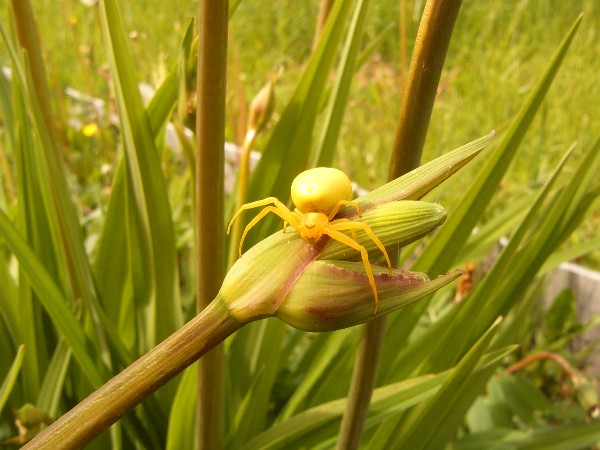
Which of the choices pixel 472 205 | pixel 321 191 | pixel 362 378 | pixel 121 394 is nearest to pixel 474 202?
pixel 472 205

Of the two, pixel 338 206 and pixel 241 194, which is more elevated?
pixel 241 194

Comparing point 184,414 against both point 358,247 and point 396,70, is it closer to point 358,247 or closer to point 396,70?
point 358,247

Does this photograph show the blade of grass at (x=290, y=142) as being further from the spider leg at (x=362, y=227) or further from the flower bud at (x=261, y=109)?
the spider leg at (x=362, y=227)

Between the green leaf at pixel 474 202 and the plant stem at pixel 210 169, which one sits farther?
the green leaf at pixel 474 202

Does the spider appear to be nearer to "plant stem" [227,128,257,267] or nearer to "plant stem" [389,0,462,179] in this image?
"plant stem" [389,0,462,179]

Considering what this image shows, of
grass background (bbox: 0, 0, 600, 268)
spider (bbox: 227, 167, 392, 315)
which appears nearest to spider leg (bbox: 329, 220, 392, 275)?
spider (bbox: 227, 167, 392, 315)

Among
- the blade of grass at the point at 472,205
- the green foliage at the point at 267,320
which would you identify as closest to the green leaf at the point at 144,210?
the green foliage at the point at 267,320

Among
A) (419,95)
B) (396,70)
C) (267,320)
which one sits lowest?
(419,95)

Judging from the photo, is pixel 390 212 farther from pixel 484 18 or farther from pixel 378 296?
pixel 484 18
